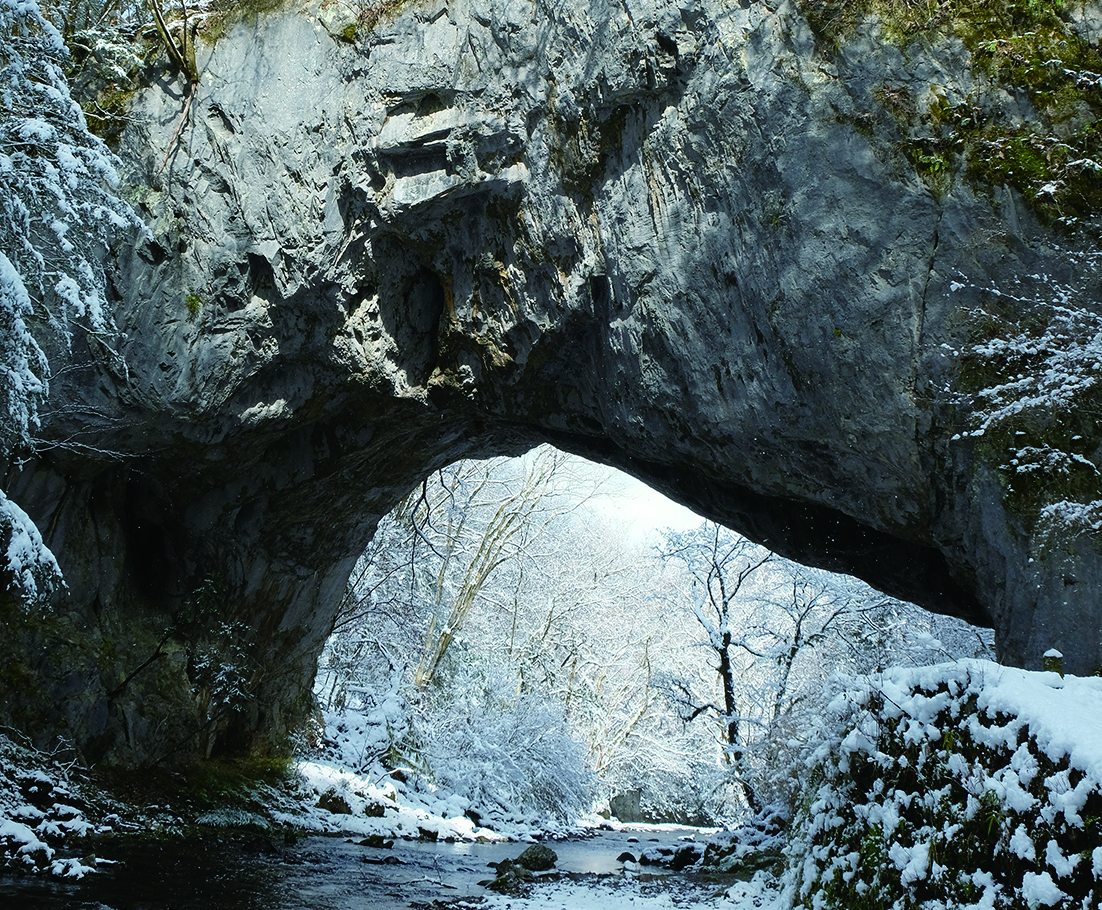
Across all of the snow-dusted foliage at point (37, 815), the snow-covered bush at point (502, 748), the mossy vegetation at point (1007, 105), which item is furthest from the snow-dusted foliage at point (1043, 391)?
the snow-covered bush at point (502, 748)

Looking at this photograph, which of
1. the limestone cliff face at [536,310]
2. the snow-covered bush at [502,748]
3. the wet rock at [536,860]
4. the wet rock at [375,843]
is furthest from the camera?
the snow-covered bush at [502,748]

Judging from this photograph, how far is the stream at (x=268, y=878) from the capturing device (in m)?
5.81

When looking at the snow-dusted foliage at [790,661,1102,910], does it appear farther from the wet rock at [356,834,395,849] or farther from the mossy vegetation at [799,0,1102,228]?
the wet rock at [356,834,395,849]

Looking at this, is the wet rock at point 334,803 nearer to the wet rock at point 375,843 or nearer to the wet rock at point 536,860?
the wet rock at point 375,843

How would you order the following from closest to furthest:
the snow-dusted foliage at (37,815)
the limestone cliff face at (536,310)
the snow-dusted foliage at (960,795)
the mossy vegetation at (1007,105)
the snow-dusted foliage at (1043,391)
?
the snow-dusted foliage at (960,795), the snow-dusted foliage at (1043,391), the snow-dusted foliage at (37,815), the mossy vegetation at (1007,105), the limestone cliff face at (536,310)

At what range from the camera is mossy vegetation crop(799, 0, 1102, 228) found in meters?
6.81

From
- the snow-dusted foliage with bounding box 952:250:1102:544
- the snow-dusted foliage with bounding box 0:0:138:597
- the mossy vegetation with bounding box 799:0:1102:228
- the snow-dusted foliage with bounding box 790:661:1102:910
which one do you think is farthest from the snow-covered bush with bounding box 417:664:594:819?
the mossy vegetation with bounding box 799:0:1102:228

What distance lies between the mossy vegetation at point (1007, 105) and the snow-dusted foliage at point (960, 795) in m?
4.75

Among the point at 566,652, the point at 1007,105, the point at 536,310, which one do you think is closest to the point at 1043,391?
the point at 1007,105

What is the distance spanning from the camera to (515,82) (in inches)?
365

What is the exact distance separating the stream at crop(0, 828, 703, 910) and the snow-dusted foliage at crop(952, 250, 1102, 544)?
597 cm

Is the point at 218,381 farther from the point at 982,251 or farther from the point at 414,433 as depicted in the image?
the point at 982,251

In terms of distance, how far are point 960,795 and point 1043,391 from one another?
4.22m

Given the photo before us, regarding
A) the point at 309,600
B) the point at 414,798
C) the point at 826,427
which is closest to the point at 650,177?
the point at 826,427
